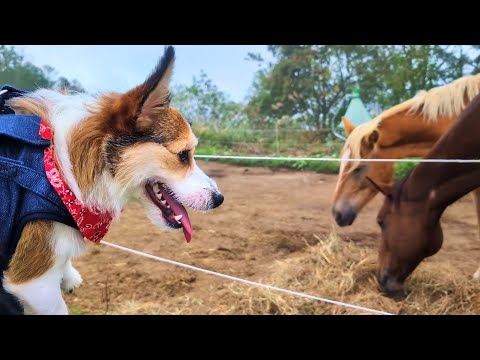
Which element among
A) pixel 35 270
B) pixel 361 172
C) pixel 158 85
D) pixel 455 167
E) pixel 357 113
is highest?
pixel 158 85

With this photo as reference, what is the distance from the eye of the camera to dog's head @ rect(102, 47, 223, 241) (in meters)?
1.13

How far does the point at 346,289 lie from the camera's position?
210cm

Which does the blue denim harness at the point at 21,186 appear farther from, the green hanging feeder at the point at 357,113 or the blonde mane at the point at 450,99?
the green hanging feeder at the point at 357,113

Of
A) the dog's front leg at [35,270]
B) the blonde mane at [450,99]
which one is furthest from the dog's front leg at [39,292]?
the blonde mane at [450,99]

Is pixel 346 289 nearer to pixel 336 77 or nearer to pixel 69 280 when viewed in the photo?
pixel 69 280

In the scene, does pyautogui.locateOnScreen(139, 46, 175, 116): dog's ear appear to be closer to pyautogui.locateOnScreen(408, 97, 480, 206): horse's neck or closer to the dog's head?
the dog's head

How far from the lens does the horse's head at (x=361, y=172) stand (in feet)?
7.11

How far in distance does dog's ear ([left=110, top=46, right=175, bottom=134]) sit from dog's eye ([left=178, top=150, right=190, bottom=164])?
121 mm

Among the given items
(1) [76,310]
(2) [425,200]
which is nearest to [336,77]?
(2) [425,200]

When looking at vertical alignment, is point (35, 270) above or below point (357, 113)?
below

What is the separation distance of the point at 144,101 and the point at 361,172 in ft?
4.58

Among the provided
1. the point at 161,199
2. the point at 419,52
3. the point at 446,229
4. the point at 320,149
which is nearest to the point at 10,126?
the point at 161,199

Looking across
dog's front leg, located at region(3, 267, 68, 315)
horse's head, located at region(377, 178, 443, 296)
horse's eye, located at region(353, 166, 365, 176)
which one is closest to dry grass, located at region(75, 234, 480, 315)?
horse's head, located at region(377, 178, 443, 296)

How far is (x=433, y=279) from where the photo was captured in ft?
7.02
